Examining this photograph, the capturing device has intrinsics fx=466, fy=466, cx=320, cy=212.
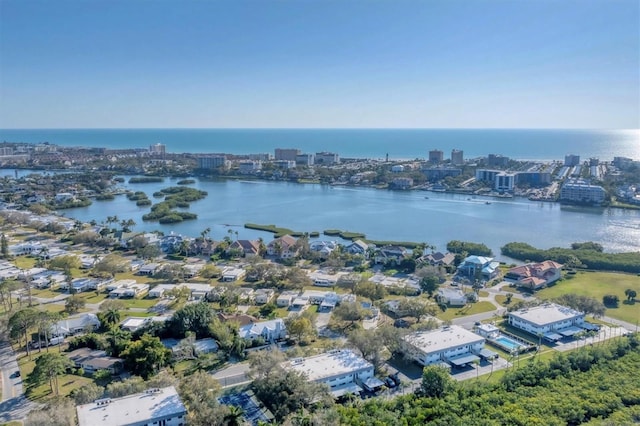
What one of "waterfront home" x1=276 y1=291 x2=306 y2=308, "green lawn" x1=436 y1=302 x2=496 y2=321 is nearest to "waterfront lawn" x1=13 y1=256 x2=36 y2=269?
"waterfront home" x1=276 y1=291 x2=306 y2=308

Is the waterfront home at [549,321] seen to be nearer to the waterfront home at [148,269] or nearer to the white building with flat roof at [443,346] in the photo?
the white building with flat roof at [443,346]

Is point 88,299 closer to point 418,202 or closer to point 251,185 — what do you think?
point 418,202

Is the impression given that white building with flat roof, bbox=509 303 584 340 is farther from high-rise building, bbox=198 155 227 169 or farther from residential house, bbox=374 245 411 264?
high-rise building, bbox=198 155 227 169

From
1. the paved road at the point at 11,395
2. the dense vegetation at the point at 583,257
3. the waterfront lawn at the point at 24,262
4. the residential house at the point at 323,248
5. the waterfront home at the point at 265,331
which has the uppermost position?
the dense vegetation at the point at 583,257

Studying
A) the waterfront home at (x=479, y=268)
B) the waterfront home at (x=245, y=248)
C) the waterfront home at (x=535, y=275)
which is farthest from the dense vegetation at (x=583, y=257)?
the waterfront home at (x=245, y=248)

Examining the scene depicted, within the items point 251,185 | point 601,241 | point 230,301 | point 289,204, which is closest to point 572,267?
point 601,241
